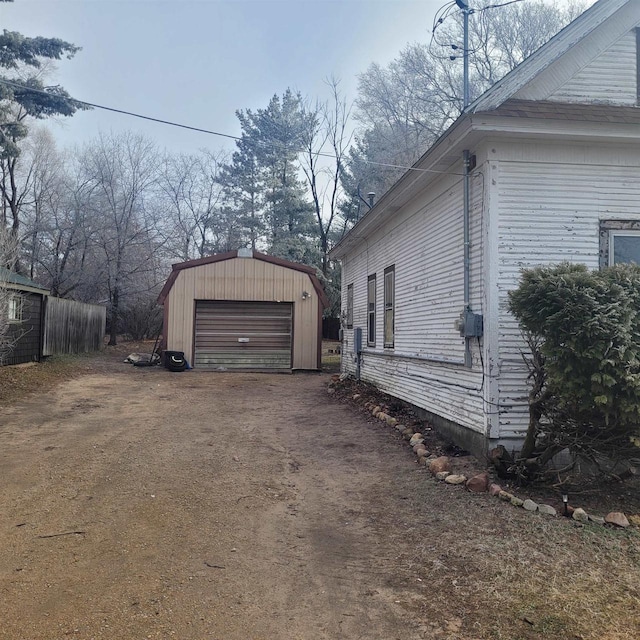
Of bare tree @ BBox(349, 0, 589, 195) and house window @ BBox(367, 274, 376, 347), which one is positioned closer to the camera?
house window @ BBox(367, 274, 376, 347)

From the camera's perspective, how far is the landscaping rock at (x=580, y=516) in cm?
402

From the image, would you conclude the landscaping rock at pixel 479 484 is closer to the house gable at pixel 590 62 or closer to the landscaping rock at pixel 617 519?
the landscaping rock at pixel 617 519

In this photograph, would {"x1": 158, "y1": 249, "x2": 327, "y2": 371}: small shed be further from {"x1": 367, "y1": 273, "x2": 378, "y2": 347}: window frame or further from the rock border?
the rock border

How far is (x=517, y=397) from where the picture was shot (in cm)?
541

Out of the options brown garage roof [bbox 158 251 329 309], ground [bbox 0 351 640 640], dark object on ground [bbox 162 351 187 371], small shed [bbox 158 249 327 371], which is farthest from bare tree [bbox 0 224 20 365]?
ground [bbox 0 351 640 640]

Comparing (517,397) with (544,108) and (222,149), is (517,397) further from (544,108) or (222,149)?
(222,149)

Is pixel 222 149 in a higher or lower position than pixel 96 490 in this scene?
higher

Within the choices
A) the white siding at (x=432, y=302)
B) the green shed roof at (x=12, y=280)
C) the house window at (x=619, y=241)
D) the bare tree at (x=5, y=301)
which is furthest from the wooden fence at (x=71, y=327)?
the house window at (x=619, y=241)

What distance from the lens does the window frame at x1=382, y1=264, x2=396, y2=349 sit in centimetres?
923

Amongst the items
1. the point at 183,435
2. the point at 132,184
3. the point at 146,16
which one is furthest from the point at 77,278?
the point at 183,435

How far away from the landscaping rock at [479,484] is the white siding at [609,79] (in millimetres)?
4431

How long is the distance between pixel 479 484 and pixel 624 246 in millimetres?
3174

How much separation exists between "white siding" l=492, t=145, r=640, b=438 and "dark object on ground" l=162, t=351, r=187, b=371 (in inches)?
470

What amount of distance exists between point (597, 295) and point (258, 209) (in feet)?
100
